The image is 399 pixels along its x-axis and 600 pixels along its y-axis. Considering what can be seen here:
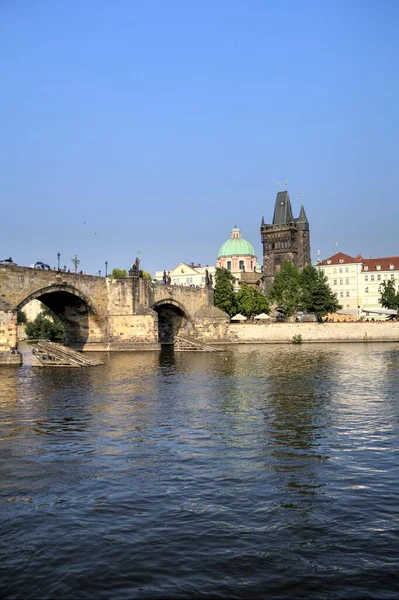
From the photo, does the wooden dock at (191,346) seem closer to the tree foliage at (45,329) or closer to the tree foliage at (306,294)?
the tree foliage at (306,294)

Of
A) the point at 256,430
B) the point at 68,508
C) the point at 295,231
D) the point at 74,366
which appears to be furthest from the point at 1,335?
the point at 295,231

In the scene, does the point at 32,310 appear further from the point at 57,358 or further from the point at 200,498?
the point at 200,498

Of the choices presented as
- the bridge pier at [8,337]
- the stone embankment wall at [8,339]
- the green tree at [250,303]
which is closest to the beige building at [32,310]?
the green tree at [250,303]

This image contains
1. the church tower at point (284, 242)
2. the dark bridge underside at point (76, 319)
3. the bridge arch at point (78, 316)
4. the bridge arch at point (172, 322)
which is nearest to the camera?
the bridge arch at point (78, 316)

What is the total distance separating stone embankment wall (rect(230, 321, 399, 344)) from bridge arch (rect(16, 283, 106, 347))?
19.9 metres

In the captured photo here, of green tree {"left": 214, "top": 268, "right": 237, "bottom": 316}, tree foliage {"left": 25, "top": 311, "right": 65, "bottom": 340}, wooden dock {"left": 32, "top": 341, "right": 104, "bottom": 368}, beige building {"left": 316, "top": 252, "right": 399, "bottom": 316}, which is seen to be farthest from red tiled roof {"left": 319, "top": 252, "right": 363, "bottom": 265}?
wooden dock {"left": 32, "top": 341, "right": 104, "bottom": 368}

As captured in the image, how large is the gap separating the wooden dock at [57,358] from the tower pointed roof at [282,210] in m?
89.4

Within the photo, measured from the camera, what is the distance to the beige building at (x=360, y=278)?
107 m

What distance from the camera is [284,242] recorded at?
125938 millimetres

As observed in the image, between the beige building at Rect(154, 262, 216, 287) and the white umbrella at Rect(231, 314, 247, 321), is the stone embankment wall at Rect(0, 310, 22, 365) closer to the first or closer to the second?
the white umbrella at Rect(231, 314, 247, 321)

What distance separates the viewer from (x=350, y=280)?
10944cm

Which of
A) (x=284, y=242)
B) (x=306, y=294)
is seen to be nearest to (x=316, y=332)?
(x=306, y=294)

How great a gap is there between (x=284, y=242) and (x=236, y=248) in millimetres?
12160

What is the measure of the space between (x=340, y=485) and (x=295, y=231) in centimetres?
11722
